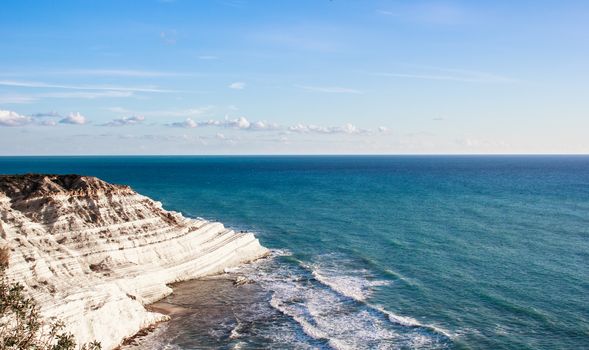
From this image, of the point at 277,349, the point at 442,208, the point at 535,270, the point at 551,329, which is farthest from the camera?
the point at 442,208

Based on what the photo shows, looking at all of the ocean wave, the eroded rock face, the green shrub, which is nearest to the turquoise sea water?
the ocean wave

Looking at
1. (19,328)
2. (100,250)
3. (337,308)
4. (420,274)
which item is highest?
(19,328)

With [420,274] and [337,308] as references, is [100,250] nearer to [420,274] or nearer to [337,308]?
[337,308]

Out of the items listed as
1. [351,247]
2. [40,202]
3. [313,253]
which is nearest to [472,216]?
[351,247]

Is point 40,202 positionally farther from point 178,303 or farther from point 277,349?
point 277,349

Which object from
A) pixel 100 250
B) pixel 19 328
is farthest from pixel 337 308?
pixel 19 328

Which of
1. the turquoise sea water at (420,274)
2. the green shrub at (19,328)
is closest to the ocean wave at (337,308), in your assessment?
the turquoise sea water at (420,274)

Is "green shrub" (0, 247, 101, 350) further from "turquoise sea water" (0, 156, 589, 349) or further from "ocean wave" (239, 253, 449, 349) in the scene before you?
"ocean wave" (239, 253, 449, 349)

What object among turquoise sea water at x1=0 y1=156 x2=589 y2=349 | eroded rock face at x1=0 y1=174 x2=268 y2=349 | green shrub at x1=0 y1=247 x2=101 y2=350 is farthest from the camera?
turquoise sea water at x1=0 y1=156 x2=589 y2=349

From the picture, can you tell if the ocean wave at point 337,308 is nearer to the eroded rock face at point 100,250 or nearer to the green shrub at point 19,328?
the eroded rock face at point 100,250
